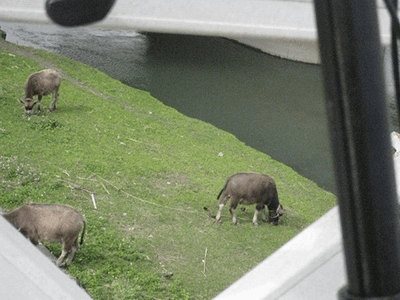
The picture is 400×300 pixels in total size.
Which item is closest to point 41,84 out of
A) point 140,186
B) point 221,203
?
point 140,186

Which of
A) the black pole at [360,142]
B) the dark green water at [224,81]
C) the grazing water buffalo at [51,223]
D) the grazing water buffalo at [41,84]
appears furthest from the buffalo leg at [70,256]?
the black pole at [360,142]

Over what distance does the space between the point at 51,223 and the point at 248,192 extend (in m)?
1.23

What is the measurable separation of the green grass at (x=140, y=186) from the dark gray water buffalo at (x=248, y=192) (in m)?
0.13

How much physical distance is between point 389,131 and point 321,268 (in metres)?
1.07

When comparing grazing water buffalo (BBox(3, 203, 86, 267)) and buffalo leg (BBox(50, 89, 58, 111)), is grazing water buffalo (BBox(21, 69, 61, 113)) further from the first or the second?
grazing water buffalo (BBox(3, 203, 86, 267))

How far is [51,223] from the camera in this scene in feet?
11.4

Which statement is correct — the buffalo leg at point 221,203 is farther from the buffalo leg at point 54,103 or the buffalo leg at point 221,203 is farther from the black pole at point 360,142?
the black pole at point 360,142

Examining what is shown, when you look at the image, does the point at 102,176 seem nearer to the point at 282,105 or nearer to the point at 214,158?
the point at 214,158

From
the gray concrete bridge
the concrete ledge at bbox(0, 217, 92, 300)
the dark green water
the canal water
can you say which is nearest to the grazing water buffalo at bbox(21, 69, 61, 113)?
the canal water

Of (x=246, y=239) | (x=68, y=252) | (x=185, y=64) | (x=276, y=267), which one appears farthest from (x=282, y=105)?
(x=276, y=267)

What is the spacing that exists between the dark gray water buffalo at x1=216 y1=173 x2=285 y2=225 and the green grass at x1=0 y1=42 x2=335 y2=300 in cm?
13

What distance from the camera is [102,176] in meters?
4.58

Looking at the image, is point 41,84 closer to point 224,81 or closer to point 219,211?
point 219,211

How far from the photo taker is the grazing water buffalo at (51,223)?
3465 mm
